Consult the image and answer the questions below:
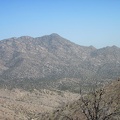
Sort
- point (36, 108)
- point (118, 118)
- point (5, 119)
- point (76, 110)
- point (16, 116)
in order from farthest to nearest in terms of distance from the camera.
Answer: point (36, 108)
point (16, 116)
point (5, 119)
point (76, 110)
point (118, 118)

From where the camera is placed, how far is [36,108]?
332ft

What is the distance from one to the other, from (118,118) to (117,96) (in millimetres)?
9630

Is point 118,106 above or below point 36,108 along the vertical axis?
above

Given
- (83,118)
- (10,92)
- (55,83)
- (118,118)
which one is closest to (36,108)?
(10,92)

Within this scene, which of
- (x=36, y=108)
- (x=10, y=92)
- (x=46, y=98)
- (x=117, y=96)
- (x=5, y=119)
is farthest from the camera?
(x=10, y=92)

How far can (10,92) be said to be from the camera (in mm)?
146750

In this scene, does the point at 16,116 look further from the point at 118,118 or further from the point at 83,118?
the point at 118,118

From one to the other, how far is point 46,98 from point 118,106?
10470 cm

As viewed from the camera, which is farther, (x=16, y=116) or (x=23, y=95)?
(x=23, y=95)

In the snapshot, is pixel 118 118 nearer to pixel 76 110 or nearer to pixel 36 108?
pixel 76 110

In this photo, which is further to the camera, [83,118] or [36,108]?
[36,108]

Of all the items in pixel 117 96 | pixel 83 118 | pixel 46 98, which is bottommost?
pixel 46 98

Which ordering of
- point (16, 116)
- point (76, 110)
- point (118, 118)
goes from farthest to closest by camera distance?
point (16, 116) < point (76, 110) < point (118, 118)

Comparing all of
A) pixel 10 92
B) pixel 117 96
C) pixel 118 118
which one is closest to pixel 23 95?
pixel 10 92
